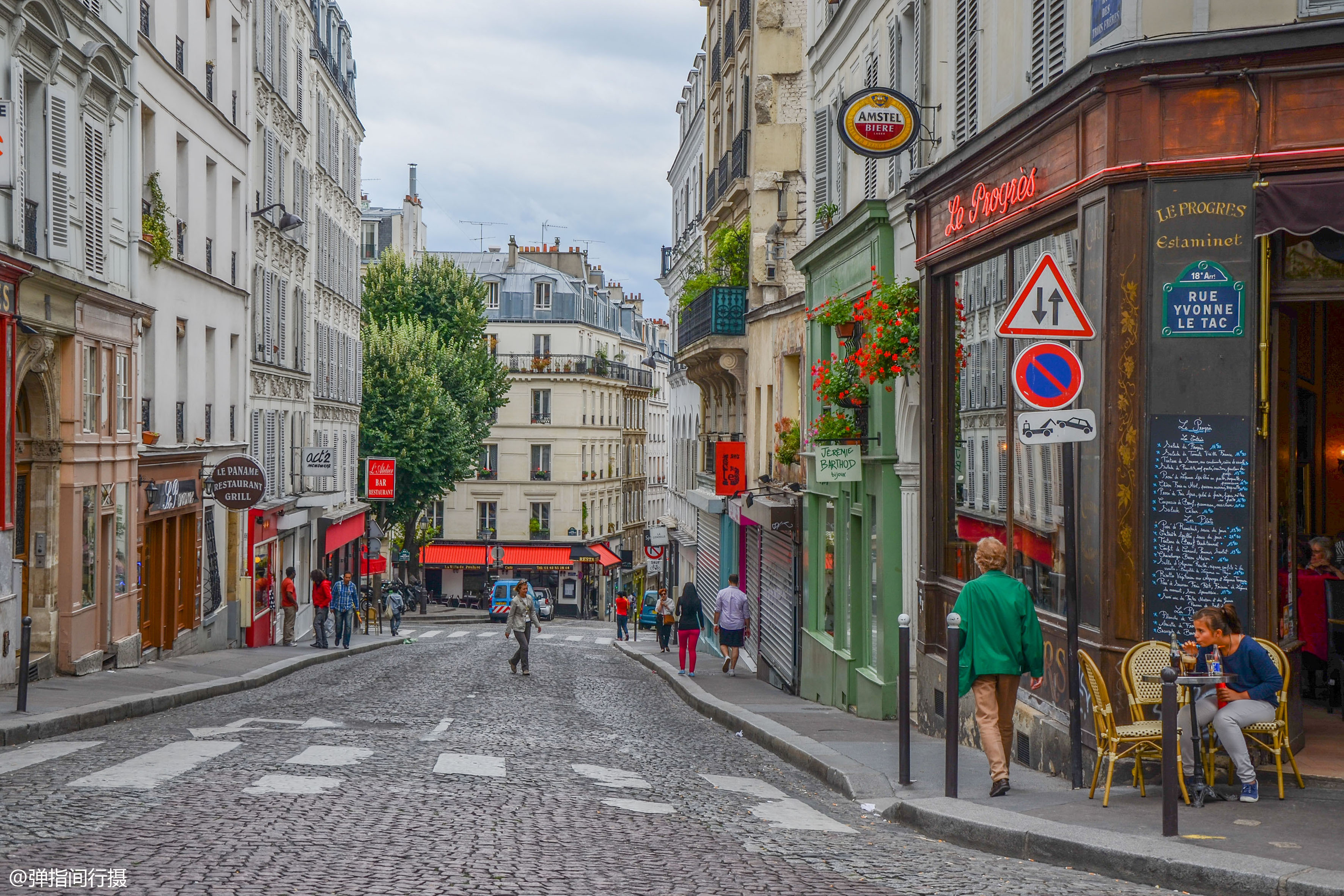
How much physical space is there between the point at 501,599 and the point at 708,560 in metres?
27.6

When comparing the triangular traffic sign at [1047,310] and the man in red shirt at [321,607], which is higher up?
the triangular traffic sign at [1047,310]

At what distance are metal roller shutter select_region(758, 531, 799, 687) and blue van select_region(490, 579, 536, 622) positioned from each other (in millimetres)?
33837

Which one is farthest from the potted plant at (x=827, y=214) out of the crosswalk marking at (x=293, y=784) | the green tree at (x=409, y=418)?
the green tree at (x=409, y=418)

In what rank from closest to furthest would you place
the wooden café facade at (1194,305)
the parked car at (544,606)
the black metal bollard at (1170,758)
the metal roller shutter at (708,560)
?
1. the black metal bollard at (1170,758)
2. the wooden café facade at (1194,305)
3. the metal roller shutter at (708,560)
4. the parked car at (544,606)

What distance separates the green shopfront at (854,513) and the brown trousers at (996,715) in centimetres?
578

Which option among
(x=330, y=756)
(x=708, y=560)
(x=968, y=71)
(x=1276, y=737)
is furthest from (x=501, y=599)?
(x=1276, y=737)

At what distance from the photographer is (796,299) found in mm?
24312

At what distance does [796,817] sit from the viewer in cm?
938

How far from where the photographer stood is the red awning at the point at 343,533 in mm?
40594

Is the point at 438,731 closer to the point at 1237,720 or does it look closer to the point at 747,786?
the point at 747,786

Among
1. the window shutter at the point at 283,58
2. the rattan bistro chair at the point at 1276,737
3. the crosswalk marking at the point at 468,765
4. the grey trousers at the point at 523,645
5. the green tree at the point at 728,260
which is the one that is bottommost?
the grey trousers at the point at 523,645

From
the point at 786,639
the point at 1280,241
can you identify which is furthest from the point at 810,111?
the point at 1280,241

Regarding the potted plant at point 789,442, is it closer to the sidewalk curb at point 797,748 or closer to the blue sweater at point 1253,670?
the sidewalk curb at point 797,748

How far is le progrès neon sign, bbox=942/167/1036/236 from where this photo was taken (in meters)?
11.3
